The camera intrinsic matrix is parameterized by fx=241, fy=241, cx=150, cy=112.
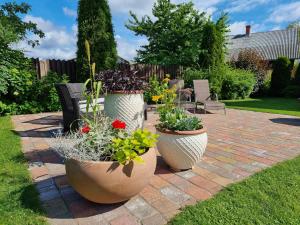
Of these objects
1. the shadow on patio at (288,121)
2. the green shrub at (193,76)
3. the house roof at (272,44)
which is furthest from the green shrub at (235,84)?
the house roof at (272,44)

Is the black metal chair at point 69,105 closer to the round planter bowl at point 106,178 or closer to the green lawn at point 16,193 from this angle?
the green lawn at point 16,193

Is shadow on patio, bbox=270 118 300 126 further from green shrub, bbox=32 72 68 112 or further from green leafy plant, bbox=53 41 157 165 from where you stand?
green shrub, bbox=32 72 68 112

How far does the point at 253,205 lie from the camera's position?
2043 mm

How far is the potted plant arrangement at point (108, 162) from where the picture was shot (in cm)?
187

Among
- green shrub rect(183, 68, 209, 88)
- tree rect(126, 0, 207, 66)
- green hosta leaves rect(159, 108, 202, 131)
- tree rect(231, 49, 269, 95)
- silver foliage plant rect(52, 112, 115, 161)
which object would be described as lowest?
silver foliage plant rect(52, 112, 115, 161)

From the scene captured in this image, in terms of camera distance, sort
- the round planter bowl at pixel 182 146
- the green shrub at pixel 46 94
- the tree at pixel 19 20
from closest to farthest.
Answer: the round planter bowl at pixel 182 146
the green shrub at pixel 46 94
the tree at pixel 19 20

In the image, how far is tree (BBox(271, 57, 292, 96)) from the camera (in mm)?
12993

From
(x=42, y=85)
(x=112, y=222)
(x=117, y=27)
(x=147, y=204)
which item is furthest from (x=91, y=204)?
(x=117, y=27)

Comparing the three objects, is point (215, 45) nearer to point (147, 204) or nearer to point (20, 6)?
point (20, 6)

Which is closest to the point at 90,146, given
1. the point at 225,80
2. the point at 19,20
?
the point at 19,20

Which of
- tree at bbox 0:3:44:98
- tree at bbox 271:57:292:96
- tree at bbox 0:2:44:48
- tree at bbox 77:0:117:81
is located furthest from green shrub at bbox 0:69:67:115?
tree at bbox 271:57:292:96

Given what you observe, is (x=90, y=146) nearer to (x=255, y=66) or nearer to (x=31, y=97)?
(x=31, y=97)

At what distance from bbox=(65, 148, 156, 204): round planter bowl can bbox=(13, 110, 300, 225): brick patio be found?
166 mm

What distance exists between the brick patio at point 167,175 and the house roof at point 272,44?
18.0m
